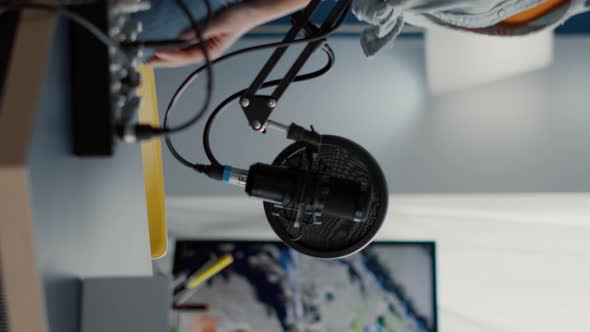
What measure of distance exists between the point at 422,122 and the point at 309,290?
67 centimetres

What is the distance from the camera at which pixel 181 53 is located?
0.84 meters

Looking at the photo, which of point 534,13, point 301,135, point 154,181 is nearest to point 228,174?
point 301,135

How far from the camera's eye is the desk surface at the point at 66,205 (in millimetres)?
427

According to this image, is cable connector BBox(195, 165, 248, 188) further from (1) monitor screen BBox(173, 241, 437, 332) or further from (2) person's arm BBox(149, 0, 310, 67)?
(1) monitor screen BBox(173, 241, 437, 332)

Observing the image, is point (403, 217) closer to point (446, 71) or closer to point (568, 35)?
point (446, 71)

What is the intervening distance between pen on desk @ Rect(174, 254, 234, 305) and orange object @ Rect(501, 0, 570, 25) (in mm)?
1155

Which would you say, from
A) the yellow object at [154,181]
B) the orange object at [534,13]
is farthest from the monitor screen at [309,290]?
the orange object at [534,13]

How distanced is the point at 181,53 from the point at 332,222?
0.35 metres

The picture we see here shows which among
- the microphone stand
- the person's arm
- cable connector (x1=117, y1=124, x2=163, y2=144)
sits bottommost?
cable connector (x1=117, y1=124, x2=163, y2=144)

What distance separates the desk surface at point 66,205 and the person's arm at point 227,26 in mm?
180

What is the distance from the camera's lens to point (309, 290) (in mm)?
1837

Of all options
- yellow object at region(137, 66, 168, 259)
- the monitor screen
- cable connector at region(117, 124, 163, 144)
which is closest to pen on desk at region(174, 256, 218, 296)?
the monitor screen

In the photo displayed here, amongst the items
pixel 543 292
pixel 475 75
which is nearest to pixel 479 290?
pixel 543 292

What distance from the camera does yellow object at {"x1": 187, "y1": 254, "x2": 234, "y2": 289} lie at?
1.81 meters
